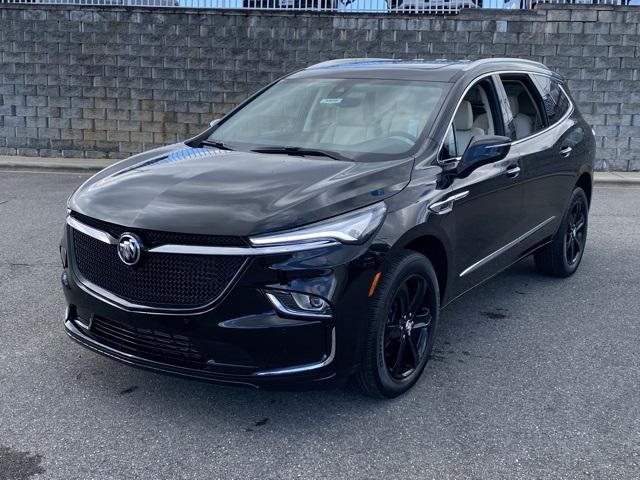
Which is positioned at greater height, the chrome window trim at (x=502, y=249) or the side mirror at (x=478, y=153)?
the side mirror at (x=478, y=153)

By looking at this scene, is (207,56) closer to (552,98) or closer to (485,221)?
(552,98)

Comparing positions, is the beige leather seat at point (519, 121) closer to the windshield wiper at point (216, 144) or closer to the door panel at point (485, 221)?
the door panel at point (485, 221)

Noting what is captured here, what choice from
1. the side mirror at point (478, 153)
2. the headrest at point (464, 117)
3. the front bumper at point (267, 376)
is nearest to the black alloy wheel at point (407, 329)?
the front bumper at point (267, 376)

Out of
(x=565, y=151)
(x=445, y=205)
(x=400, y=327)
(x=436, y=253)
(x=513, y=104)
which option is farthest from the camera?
(x=565, y=151)

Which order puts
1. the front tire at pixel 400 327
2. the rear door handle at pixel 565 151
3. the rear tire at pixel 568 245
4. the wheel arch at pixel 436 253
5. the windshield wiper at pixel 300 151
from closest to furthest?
the front tire at pixel 400 327
the wheel arch at pixel 436 253
the windshield wiper at pixel 300 151
the rear door handle at pixel 565 151
the rear tire at pixel 568 245

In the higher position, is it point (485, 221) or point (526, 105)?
point (526, 105)

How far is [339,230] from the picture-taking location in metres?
3.25

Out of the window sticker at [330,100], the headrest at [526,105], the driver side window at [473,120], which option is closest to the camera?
the driver side window at [473,120]

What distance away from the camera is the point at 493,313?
17.2 feet

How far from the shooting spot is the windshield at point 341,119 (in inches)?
165

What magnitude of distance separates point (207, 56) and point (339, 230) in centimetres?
1061

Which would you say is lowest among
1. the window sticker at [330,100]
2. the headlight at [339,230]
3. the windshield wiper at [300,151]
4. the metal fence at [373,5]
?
the headlight at [339,230]

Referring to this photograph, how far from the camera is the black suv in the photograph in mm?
3170

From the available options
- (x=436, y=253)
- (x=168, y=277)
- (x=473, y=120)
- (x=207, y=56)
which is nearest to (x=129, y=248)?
(x=168, y=277)
